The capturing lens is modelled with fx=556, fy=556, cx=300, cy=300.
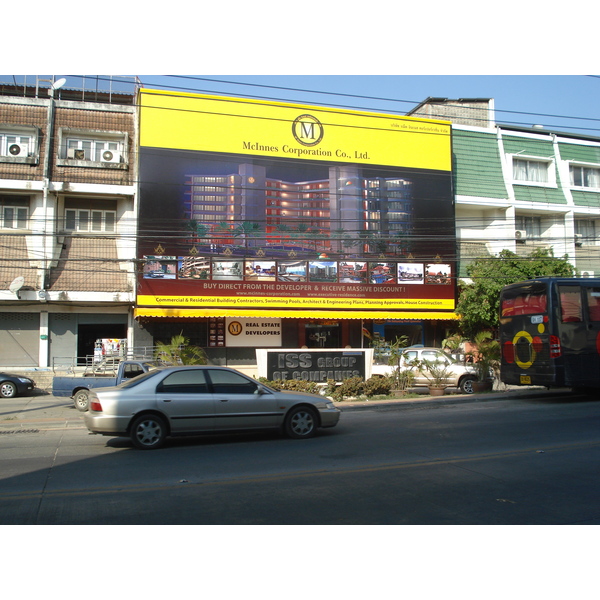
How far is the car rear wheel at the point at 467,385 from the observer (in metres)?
18.9

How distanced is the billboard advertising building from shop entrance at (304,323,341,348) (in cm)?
5

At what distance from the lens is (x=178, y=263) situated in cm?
2283

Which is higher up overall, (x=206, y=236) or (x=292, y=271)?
(x=206, y=236)

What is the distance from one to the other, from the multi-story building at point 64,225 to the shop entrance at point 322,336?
26.1 feet

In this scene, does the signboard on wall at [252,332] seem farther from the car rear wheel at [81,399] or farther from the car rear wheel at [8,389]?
the car rear wheel at [81,399]

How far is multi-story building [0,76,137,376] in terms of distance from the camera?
76.0ft

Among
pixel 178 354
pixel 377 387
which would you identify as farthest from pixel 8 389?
pixel 377 387

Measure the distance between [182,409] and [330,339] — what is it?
16858mm

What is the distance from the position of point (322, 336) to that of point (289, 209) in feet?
20.0

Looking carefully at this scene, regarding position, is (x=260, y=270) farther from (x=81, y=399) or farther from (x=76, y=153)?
(x=81, y=399)

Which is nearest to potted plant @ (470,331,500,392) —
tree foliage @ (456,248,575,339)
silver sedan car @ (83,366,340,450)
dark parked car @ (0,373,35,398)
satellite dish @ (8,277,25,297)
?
tree foliage @ (456,248,575,339)

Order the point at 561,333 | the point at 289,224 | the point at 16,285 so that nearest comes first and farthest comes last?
the point at 561,333
the point at 16,285
the point at 289,224

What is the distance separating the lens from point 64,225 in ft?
79.7

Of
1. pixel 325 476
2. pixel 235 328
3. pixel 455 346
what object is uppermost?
pixel 235 328
